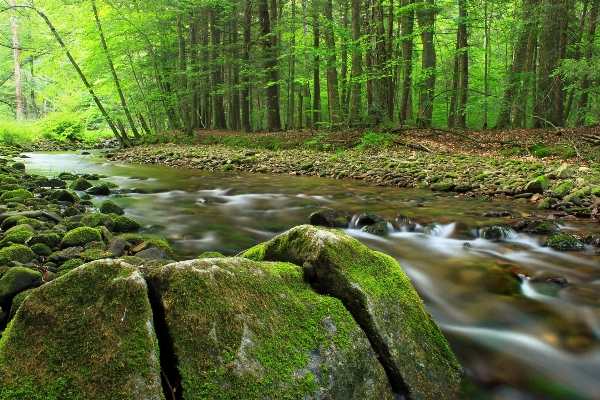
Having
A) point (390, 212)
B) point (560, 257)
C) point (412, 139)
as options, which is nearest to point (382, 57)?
point (412, 139)

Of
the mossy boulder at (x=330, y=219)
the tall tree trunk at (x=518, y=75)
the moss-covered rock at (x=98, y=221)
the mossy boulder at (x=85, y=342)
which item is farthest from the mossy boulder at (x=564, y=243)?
the tall tree trunk at (x=518, y=75)

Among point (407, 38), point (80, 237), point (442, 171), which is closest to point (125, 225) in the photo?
point (80, 237)

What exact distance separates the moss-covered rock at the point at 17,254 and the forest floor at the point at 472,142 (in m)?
11.9

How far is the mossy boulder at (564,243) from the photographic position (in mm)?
4805

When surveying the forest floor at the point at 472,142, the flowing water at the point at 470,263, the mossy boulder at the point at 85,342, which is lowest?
the flowing water at the point at 470,263

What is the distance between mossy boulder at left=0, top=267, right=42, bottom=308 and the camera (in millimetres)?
2703

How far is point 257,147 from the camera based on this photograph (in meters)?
17.2

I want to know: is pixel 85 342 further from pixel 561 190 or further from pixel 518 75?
pixel 518 75

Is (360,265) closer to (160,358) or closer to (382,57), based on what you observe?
(160,358)

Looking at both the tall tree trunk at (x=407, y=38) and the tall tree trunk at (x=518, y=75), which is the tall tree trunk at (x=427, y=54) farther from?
the tall tree trunk at (x=518, y=75)

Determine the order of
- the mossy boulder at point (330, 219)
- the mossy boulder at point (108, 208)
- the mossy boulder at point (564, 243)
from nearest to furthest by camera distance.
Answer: the mossy boulder at point (564, 243) < the mossy boulder at point (330, 219) < the mossy boulder at point (108, 208)

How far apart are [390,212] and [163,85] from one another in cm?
2346

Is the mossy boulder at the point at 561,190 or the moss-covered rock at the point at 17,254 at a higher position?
the moss-covered rock at the point at 17,254

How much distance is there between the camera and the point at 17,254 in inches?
134
